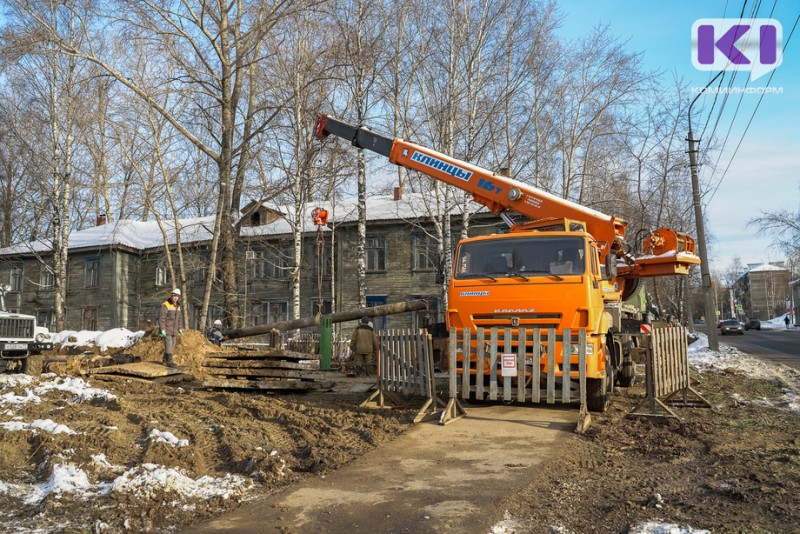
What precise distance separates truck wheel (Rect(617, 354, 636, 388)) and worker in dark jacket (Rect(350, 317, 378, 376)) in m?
6.90

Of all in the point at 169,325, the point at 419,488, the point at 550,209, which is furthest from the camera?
the point at 169,325

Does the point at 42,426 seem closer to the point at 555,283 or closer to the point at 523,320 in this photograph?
the point at 523,320

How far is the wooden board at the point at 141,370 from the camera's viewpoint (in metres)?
12.1

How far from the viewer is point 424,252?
1131 inches

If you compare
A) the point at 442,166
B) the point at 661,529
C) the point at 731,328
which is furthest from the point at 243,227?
the point at 731,328

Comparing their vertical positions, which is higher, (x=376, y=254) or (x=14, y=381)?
(x=376, y=254)

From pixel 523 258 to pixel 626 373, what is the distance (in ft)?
13.7

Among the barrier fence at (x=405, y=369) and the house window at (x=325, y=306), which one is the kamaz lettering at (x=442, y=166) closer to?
the barrier fence at (x=405, y=369)

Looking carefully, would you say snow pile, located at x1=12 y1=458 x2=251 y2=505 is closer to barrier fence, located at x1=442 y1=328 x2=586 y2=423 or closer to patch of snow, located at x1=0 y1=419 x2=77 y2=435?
patch of snow, located at x1=0 y1=419 x2=77 y2=435

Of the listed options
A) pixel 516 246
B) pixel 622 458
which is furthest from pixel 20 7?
pixel 622 458

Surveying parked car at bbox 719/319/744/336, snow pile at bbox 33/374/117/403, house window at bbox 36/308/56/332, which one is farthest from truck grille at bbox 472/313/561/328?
parked car at bbox 719/319/744/336

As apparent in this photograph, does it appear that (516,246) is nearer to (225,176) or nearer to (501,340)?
(501,340)

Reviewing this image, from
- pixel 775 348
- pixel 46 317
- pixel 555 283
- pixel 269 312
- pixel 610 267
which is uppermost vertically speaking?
pixel 610 267

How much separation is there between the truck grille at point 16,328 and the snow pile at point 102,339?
1.83 meters
